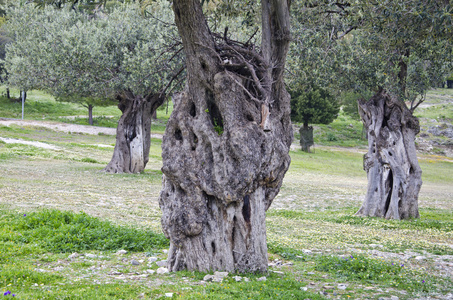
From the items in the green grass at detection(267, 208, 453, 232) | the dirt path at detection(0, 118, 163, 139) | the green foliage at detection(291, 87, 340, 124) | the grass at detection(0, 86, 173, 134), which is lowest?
the green grass at detection(267, 208, 453, 232)

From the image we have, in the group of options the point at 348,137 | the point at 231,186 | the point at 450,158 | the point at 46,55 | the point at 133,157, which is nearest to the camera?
the point at 231,186

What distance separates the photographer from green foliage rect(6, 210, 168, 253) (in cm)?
988

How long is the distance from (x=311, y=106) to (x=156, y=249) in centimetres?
5009

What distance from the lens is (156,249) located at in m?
10.4

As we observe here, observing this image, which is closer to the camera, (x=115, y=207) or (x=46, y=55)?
(x=115, y=207)

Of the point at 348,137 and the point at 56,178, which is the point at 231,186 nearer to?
the point at 56,178

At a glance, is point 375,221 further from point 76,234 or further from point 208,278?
point 76,234

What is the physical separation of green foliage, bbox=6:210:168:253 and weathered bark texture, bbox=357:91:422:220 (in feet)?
36.2

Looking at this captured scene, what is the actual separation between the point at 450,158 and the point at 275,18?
62766 millimetres

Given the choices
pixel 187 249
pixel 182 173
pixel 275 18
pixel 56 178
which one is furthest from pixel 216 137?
pixel 56 178

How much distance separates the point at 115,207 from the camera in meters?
16.0

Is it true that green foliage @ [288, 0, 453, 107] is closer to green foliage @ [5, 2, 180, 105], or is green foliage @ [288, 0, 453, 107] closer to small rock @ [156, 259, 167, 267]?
small rock @ [156, 259, 167, 267]

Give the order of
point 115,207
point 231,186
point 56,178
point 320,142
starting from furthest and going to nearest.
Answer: point 320,142
point 56,178
point 115,207
point 231,186

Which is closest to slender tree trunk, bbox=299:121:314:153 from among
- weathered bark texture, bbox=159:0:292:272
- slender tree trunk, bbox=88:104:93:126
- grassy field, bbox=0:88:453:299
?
slender tree trunk, bbox=88:104:93:126
